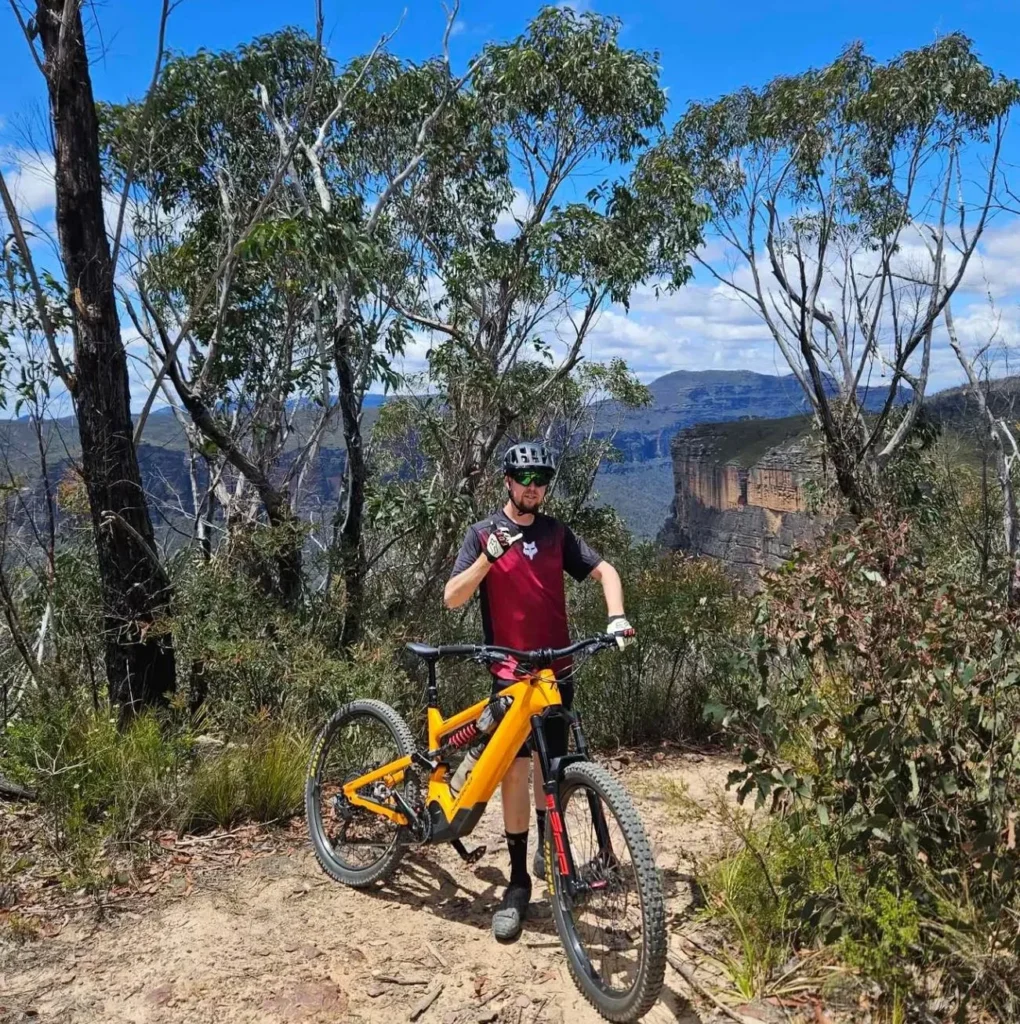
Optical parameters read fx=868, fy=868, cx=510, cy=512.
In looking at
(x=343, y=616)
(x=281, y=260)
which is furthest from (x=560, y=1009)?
(x=281, y=260)

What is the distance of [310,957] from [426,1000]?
0.55 m

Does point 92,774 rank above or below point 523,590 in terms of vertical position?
below

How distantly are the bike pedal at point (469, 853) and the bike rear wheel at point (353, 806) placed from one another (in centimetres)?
30

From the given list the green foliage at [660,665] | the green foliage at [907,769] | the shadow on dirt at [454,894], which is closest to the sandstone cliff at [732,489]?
the green foliage at [660,665]

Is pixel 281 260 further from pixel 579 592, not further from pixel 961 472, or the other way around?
pixel 961 472

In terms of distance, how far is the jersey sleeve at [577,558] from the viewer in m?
3.58

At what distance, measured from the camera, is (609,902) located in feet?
9.68

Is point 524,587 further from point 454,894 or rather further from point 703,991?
point 703,991

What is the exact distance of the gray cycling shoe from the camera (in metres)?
3.32

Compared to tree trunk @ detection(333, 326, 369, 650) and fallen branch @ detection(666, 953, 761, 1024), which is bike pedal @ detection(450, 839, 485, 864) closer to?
fallen branch @ detection(666, 953, 761, 1024)

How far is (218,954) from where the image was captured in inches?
129

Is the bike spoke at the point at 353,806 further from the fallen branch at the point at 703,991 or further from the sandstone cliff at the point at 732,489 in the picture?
the sandstone cliff at the point at 732,489

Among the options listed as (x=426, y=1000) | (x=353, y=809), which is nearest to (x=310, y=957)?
(x=426, y=1000)

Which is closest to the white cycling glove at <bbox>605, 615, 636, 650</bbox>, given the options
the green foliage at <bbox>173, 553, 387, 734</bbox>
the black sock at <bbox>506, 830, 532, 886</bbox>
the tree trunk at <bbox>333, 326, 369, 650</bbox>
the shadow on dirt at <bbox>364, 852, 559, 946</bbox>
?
the black sock at <bbox>506, 830, 532, 886</bbox>
